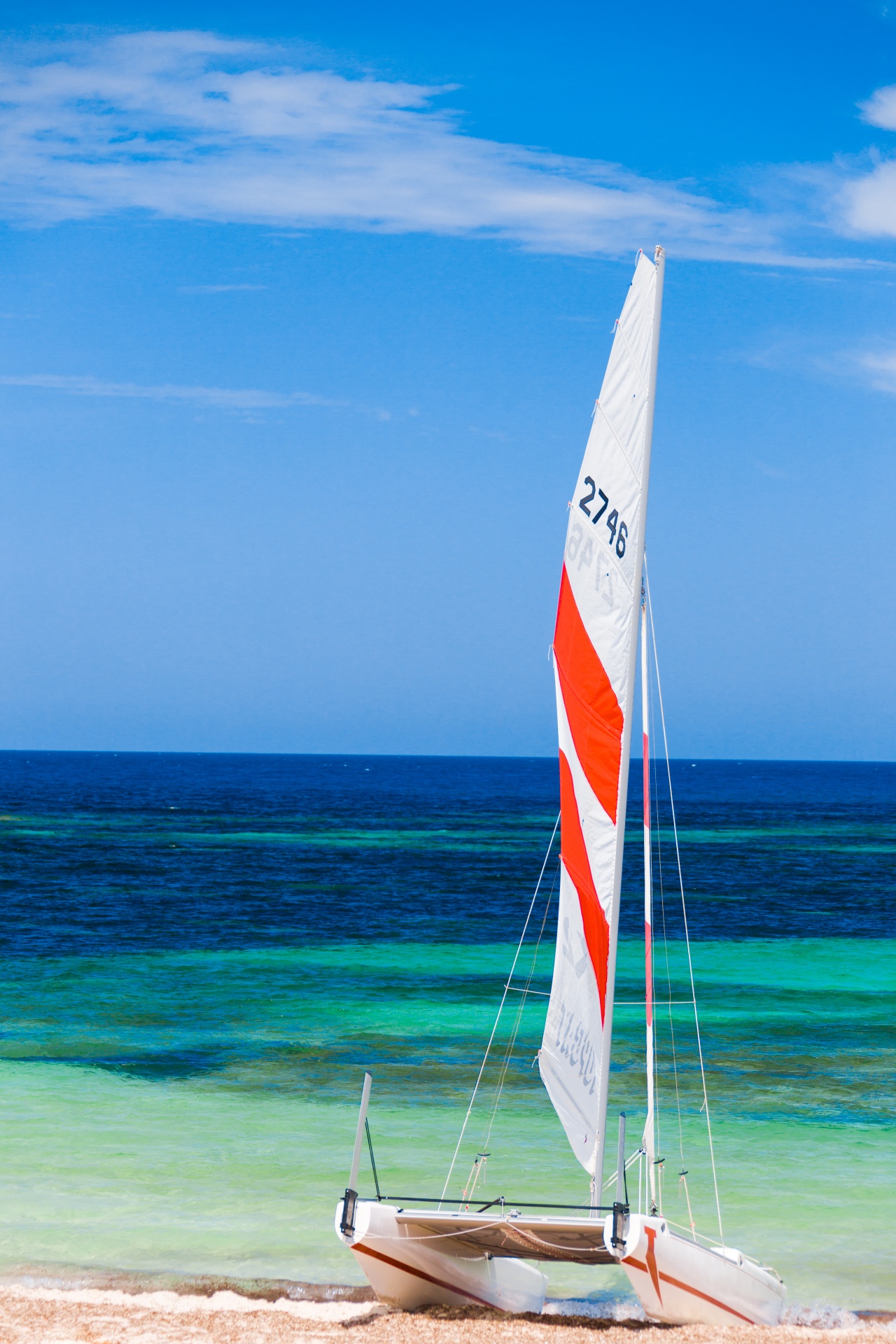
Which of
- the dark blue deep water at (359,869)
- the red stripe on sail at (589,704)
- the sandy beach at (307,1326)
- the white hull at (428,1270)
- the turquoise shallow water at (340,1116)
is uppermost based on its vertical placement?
the red stripe on sail at (589,704)

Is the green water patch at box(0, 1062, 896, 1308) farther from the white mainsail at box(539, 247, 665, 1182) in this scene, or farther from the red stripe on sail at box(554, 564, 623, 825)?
the red stripe on sail at box(554, 564, 623, 825)

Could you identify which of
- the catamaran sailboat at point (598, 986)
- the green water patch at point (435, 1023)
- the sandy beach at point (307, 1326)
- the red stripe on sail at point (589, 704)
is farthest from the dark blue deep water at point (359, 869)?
the red stripe on sail at point (589, 704)

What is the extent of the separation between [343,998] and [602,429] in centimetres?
1672

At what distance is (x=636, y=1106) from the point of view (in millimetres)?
14523

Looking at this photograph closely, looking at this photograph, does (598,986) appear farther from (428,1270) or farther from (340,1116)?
(340,1116)

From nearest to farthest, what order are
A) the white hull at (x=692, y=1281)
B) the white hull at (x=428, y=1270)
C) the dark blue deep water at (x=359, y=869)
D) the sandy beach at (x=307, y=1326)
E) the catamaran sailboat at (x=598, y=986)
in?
the white hull at (x=692, y=1281) < the catamaran sailboat at (x=598, y=986) < the white hull at (x=428, y=1270) < the sandy beach at (x=307, y=1326) < the dark blue deep water at (x=359, y=869)

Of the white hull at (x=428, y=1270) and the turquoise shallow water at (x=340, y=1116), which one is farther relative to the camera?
the turquoise shallow water at (x=340, y=1116)

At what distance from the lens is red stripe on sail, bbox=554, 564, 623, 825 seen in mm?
7309

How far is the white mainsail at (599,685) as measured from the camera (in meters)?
7.17

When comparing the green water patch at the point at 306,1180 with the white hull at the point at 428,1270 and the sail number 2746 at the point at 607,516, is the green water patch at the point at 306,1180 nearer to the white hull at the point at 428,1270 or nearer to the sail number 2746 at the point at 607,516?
the white hull at the point at 428,1270

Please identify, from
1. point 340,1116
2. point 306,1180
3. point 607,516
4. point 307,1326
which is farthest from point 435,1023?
point 607,516

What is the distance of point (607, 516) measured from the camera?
7.52 metres

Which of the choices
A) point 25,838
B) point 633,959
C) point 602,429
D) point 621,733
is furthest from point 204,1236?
point 25,838

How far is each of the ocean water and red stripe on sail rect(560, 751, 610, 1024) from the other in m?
3.00
